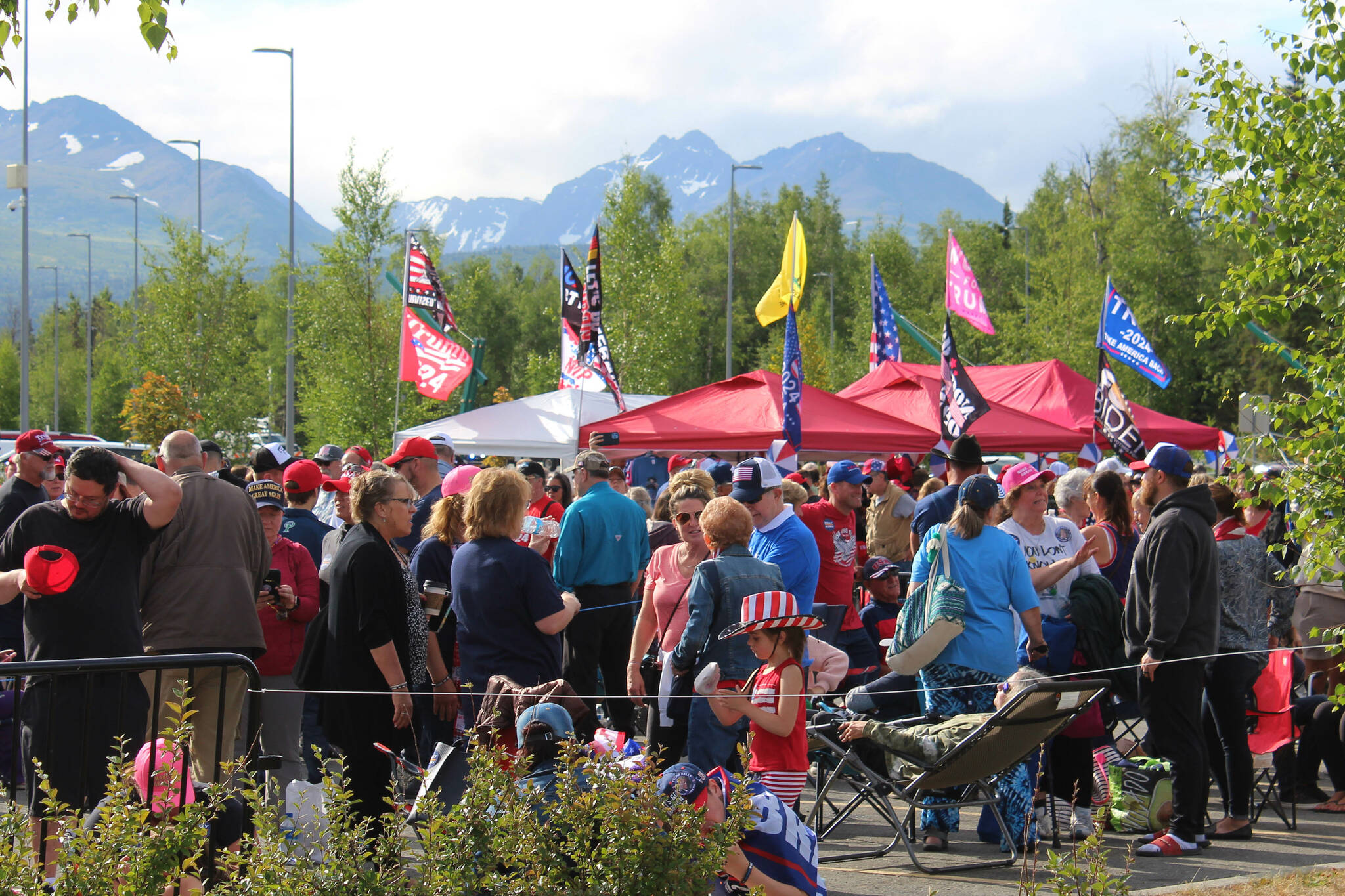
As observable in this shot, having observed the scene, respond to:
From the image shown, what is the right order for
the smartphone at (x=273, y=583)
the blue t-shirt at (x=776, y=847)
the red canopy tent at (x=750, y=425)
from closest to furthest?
1. the blue t-shirt at (x=776, y=847)
2. the smartphone at (x=273, y=583)
3. the red canopy tent at (x=750, y=425)

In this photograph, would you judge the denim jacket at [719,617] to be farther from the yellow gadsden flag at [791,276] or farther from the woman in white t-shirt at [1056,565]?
the yellow gadsden flag at [791,276]

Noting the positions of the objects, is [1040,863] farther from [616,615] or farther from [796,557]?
[616,615]

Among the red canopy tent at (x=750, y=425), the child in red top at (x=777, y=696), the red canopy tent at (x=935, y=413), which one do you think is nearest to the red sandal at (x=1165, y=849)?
the child in red top at (x=777, y=696)

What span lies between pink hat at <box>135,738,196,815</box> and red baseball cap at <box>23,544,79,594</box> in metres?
0.72

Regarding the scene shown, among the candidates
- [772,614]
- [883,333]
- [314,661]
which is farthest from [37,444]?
[883,333]

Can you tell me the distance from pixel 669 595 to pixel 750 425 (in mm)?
9093

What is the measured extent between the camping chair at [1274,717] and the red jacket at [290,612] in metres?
5.27

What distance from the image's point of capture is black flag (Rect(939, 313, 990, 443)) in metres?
13.5

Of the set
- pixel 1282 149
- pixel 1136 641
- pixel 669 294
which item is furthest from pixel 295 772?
pixel 669 294

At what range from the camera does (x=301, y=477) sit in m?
6.90

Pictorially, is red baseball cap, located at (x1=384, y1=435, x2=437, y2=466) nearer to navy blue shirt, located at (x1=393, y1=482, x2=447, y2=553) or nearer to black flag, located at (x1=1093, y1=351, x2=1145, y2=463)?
navy blue shirt, located at (x1=393, y1=482, x2=447, y2=553)

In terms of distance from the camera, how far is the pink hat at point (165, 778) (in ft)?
10.9

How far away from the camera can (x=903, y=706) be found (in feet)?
21.8

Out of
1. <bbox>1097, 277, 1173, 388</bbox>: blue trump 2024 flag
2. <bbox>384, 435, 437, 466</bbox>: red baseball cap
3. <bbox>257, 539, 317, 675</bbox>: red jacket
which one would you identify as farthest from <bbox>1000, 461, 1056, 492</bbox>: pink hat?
<bbox>1097, 277, 1173, 388</bbox>: blue trump 2024 flag
